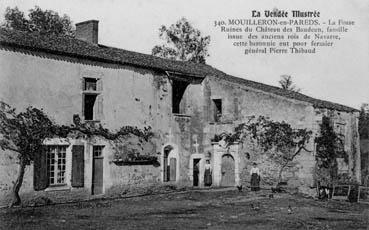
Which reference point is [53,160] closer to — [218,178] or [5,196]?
[5,196]

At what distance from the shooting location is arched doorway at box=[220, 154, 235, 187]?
23.5m

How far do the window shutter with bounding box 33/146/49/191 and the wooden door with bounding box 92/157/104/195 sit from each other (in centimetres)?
241

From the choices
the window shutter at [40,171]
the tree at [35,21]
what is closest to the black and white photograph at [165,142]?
the window shutter at [40,171]

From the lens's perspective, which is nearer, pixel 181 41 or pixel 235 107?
pixel 235 107

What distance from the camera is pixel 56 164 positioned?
17.9 meters

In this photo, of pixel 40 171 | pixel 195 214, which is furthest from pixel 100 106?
pixel 195 214

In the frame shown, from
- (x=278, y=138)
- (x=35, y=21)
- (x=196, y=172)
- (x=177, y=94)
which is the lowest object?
(x=196, y=172)

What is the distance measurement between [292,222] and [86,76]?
1030 cm

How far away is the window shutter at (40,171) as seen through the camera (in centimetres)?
1702

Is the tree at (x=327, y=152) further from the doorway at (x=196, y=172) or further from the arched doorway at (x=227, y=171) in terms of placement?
the doorway at (x=196, y=172)

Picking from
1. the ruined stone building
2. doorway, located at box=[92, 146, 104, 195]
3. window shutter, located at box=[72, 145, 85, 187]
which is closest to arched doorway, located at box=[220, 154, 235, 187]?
the ruined stone building

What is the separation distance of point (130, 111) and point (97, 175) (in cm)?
329

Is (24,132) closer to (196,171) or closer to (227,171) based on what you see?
(196,171)

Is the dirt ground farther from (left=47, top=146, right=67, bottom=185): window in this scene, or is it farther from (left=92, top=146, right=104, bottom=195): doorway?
(left=47, top=146, right=67, bottom=185): window
